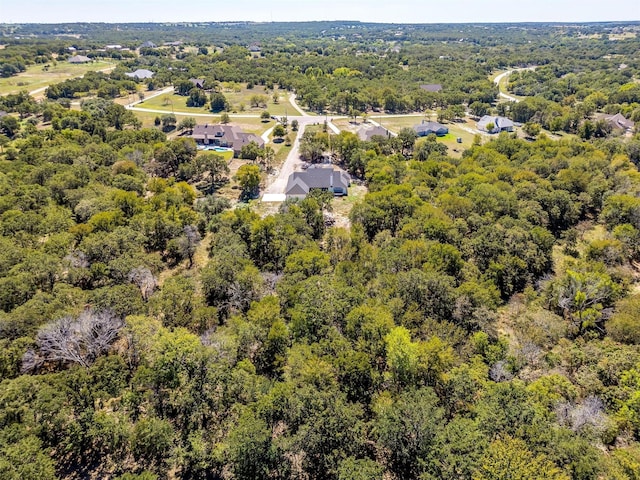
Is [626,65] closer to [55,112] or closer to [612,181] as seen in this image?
[612,181]

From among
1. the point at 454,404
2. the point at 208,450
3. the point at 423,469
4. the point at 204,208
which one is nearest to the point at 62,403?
the point at 208,450

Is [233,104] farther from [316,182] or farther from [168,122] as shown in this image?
[316,182]

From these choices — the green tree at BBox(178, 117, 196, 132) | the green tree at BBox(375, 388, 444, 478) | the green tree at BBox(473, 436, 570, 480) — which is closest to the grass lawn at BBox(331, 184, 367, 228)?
the green tree at BBox(375, 388, 444, 478)

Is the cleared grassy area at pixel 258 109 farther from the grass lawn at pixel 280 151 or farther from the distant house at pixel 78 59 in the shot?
the distant house at pixel 78 59

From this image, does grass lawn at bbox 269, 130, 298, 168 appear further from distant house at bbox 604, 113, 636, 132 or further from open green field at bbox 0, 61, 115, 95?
open green field at bbox 0, 61, 115, 95

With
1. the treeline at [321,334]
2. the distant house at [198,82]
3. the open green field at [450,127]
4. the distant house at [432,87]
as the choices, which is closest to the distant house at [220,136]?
the open green field at [450,127]

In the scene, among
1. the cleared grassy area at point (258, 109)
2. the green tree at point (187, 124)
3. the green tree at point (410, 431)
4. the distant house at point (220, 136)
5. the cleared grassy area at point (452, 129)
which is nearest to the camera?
the green tree at point (410, 431)
